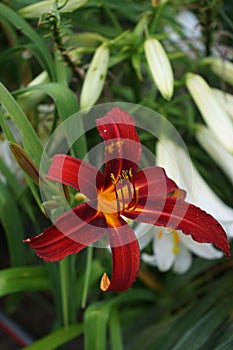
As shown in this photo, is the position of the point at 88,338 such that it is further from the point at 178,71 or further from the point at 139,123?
the point at 178,71

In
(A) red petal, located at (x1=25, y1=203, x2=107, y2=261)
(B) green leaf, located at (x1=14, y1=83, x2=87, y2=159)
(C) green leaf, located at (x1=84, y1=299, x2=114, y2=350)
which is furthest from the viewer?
(C) green leaf, located at (x1=84, y1=299, x2=114, y2=350)

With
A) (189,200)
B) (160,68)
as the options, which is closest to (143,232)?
(189,200)

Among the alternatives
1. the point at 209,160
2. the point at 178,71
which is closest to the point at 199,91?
the point at 209,160

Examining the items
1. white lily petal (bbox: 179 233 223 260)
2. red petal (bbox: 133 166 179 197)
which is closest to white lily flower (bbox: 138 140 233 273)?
white lily petal (bbox: 179 233 223 260)

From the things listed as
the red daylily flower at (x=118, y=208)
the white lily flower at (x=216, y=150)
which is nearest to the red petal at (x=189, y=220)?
the red daylily flower at (x=118, y=208)

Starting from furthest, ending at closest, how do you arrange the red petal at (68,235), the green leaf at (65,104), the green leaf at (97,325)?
1. the green leaf at (97,325)
2. the green leaf at (65,104)
3. the red petal at (68,235)

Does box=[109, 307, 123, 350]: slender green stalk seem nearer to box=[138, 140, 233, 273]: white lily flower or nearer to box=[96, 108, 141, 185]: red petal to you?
box=[138, 140, 233, 273]: white lily flower

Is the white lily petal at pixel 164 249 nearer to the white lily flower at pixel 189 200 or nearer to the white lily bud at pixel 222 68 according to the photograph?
the white lily flower at pixel 189 200
